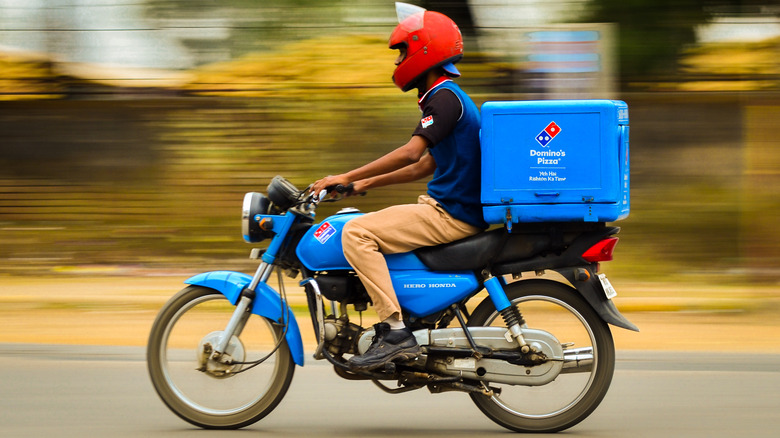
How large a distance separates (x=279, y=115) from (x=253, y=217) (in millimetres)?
Answer: 5378

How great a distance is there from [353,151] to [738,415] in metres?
5.47

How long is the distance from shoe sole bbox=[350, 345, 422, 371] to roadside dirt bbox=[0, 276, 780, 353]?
5.71ft

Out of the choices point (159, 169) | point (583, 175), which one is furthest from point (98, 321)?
point (583, 175)

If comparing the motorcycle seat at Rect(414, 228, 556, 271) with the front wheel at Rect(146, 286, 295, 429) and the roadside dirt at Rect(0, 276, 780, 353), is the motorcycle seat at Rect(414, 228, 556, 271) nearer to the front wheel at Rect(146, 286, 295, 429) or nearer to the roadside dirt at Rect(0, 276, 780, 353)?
the front wheel at Rect(146, 286, 295, 429)

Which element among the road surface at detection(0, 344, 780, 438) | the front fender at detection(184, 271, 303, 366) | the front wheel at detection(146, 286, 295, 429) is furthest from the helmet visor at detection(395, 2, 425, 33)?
the road surface at detection(0, 344, 780, 438)

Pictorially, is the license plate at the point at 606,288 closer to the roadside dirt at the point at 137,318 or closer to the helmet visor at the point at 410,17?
the helmet visor at the point at 410,17

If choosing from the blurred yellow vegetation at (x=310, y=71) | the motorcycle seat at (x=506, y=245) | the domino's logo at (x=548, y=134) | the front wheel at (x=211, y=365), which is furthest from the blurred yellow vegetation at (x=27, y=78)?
the domino's logo at (x=548, y=134)

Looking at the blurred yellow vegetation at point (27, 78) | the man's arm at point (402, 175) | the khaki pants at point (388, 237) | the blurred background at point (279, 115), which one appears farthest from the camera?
the blurred yellow vegetation at point (27, 78)

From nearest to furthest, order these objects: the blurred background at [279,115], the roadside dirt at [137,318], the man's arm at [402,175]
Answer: the man's arm at [402,175] < the roadside dirt at [137,318] < the blurred background at [279,115]

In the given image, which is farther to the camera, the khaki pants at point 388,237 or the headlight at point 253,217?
the headlight at point 253,217

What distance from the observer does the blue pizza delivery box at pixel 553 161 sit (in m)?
4.50

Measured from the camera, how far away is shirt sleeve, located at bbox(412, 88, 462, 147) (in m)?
4.54

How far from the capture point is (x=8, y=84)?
10281mm

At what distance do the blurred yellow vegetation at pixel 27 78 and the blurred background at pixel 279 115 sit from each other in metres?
0.02
